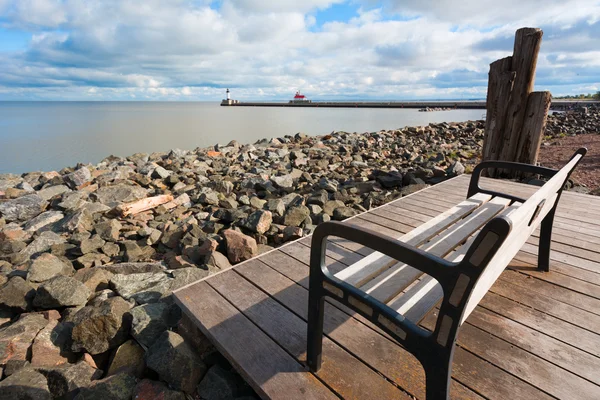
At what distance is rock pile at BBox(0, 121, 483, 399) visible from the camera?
2141 millimetres

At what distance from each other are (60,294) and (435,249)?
117 inches

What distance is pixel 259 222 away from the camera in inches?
173

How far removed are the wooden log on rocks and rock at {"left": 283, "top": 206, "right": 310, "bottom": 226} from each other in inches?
110

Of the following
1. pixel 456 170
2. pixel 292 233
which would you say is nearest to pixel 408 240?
pixel 292 233

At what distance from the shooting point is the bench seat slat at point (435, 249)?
1762 millimetres

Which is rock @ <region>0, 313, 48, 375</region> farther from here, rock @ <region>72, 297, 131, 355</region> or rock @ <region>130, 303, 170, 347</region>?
rock @ <region>130, 303, 170, 347</region>

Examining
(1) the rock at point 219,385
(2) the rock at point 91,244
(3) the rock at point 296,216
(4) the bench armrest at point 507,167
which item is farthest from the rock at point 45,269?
(4) the bench armrest at point 507,167

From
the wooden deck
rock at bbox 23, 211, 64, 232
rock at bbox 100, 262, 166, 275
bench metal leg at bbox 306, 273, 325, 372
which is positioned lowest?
rock at bbox 23, 211, 64, 232

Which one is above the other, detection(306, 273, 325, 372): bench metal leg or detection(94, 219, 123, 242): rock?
detection(306, 273, 325, 372): bench metal leg

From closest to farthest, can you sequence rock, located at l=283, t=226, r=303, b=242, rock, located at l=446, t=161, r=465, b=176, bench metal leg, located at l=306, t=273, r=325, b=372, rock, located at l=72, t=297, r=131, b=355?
bench metal leg, located at l=306, t=273, r=325, b=372
rock, located at l=72, t=297, r=131, b=355
rock, located at l=283, t=226, r=303, b=242
rock, located at l=446, t=161, r=465, b=176

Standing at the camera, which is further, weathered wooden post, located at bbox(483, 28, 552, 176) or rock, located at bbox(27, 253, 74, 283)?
weathered wooden post, located at bbox(483, 28, 552, 176)

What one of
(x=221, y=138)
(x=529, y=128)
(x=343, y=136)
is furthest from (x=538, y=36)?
(x=221, y=138)

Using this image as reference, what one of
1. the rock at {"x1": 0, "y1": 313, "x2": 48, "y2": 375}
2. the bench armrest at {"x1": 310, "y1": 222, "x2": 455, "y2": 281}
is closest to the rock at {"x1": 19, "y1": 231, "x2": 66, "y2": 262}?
the rock at {"x1": 0, "y1": 313, "x2": 48, "y2": 375}

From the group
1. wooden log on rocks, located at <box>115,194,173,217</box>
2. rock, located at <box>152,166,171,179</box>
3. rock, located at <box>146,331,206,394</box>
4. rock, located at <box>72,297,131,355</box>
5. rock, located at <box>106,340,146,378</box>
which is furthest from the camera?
rock, located at <box>152,166,171,179</box>
